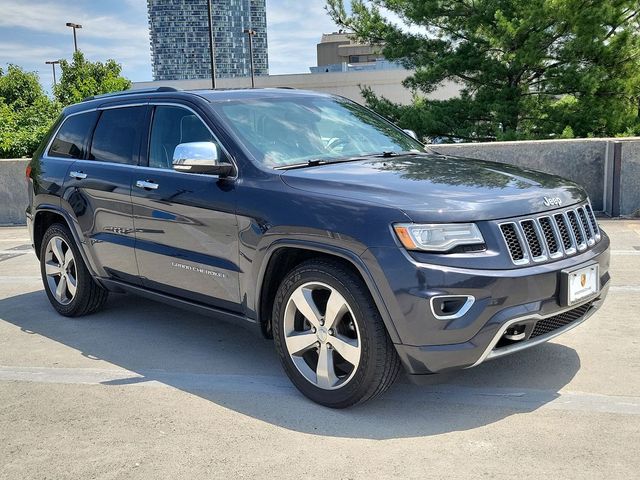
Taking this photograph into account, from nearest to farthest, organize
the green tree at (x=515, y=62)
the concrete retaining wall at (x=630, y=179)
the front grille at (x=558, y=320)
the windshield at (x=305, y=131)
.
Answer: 1. the front grille at (x=558, y=320)
2. the windshield at (x=305, y=131)
3. the concrete retaining wall at (x=630, y=179)
4. the green tree at (x=515, y=62)

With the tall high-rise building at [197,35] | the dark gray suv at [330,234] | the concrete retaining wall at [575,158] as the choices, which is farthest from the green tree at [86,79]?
the tall high-rise building at [197,35]

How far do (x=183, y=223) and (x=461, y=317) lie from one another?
1.99 meters

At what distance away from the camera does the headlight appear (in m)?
3.34

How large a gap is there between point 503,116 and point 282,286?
581 inches

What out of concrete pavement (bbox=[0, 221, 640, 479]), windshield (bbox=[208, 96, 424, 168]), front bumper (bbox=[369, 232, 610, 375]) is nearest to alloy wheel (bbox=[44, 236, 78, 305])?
concrete pavement (bbox=[0, 221, 640, 479])

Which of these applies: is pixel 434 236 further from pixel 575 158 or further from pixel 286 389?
pixel 575 158

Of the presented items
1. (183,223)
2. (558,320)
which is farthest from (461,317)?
(183,223)

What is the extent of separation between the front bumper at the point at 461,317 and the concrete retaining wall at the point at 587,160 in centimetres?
631

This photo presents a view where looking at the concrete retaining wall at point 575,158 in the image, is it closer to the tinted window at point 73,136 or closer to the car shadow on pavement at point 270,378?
the tinted window at point 73,136

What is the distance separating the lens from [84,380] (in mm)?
4480

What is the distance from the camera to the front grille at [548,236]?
3.45 metres

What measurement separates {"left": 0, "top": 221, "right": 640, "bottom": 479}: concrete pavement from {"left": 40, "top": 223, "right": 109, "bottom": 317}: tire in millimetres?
547

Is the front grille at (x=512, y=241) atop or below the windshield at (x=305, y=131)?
below

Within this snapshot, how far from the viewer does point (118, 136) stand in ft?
17.4
